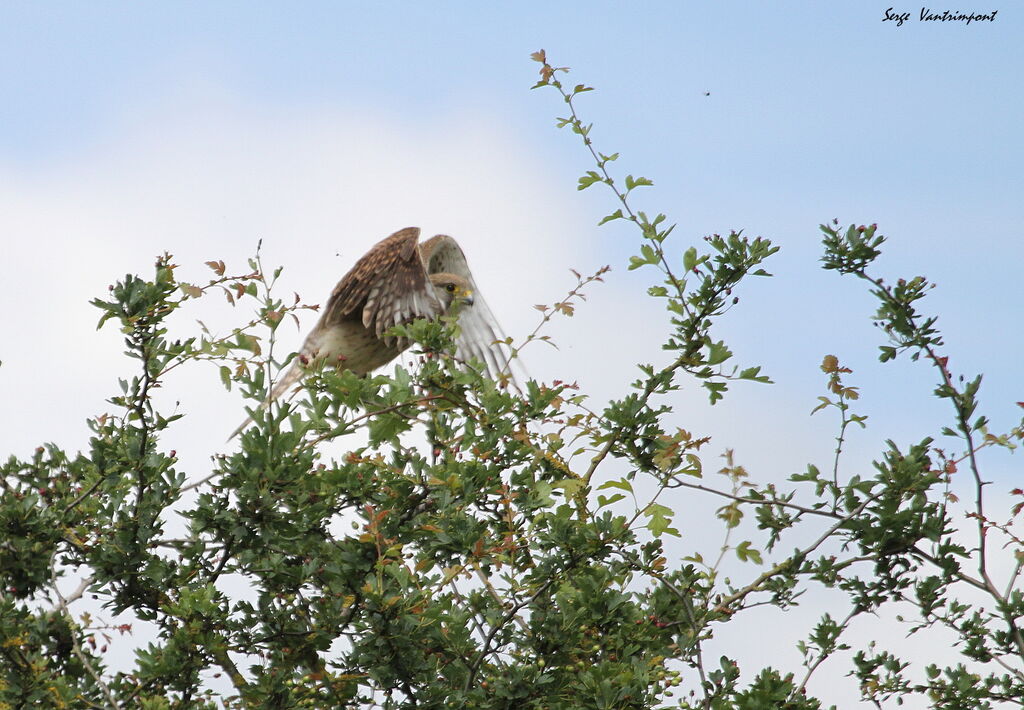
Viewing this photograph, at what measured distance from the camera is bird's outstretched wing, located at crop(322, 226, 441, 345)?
7.23m

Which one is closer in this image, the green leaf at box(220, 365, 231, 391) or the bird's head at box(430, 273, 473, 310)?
the green leaf at box(220, 365, 231, 391)

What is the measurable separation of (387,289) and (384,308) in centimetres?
15

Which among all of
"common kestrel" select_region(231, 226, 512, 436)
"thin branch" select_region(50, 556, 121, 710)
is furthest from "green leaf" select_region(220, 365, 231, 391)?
"common kestrel" select_region(231, 226, 512, 436)

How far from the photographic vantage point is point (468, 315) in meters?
8.05

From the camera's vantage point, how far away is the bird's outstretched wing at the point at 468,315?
24.3ft

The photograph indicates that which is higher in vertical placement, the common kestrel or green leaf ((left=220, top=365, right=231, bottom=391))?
the common kestrel

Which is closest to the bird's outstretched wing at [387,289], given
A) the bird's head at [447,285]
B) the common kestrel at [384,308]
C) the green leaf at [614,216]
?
the common kestrel at [384,308]

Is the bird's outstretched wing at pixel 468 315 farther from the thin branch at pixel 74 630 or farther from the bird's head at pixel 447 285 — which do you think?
the thin branch at pixel 74 630

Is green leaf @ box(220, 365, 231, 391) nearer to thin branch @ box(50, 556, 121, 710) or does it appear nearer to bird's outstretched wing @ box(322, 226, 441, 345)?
thin branch @ box(50, 556, 121, 710)

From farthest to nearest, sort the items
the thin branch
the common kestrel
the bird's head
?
1. the bird's head
2. the common kestrel
3. the thin branch

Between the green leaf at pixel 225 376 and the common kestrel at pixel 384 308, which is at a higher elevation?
the common kestrel at pixel 384 308

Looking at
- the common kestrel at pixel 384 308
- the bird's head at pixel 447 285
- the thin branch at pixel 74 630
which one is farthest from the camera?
the bird's head at pixel 447 285

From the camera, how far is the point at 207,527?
139 inches

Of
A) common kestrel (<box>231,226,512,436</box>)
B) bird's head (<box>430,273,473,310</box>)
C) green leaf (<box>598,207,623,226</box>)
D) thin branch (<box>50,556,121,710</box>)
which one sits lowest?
thin branch (<box>50,556,121,710</box>)
